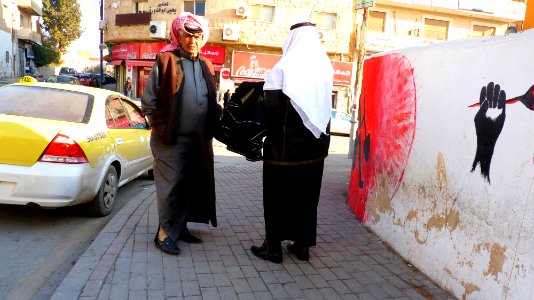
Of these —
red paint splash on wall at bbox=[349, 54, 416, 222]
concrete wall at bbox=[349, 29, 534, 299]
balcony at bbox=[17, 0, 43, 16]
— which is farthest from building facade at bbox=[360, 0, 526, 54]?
balcony at bbox=[17, 0, 43, 16]

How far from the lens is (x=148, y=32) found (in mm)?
25672

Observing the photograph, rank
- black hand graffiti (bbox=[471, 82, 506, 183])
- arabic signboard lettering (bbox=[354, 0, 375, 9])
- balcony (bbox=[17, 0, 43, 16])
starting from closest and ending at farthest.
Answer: black hand graffiti (bbox=[471, 82, 506, 183])
arabic signboard lettering (bbox=[354, 0, 375, 9])
balcony (bbox=[17, 0, 43, 16])

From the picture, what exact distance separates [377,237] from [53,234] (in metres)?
3.27

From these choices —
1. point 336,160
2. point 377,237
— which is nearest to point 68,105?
point 377,237

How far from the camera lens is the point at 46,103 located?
4578 mm

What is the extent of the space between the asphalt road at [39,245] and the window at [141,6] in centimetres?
2391

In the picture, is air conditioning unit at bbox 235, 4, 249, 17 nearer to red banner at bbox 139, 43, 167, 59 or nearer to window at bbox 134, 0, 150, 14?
red banner at bbox 139, 43, 167, 59

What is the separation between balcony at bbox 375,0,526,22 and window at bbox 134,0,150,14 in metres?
14.6

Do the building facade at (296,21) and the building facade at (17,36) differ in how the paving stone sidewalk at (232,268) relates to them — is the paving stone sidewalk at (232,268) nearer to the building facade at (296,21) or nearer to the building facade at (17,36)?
the building facade at (296,21)

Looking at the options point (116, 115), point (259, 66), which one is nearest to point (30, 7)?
point (259, 66)

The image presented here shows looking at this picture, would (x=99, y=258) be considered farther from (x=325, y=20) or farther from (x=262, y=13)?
(x=325, y=20)

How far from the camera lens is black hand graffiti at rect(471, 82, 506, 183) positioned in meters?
2.59

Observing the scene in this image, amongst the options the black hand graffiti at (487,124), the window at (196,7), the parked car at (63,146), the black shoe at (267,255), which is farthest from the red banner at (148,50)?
the black hand graffiti at (487,124)

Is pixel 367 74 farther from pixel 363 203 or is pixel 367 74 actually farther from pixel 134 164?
pixel 134 164
